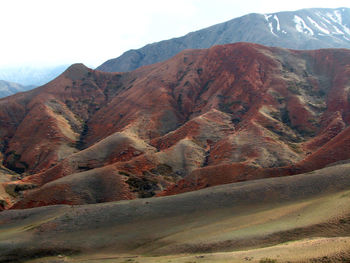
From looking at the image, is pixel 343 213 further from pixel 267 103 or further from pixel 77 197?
pixel 267 103

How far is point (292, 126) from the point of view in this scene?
222 ft

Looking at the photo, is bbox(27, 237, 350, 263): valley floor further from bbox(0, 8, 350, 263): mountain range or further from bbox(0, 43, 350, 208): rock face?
bbox(0, 43, 350, 208): rock face

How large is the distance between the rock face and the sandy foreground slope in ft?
35.9

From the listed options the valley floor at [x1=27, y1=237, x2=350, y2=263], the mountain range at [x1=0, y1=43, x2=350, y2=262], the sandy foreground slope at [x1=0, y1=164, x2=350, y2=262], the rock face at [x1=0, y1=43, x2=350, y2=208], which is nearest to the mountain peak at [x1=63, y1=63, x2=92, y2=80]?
the rock face at [x1=0, y1=43, x2=350, y2=208]

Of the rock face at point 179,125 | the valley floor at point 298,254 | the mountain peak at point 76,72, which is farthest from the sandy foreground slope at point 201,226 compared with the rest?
the mountain peak at point 76,72

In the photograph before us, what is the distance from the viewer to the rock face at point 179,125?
4719 centimetres

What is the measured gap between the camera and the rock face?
47.2m

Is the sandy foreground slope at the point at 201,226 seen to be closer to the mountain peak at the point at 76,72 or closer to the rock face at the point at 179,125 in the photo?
the rock face at the point at 179,125

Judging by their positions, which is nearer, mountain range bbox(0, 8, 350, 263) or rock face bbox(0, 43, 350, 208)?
mountain range bbox(0, 8, 350, 263)

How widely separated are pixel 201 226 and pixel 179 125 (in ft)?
175

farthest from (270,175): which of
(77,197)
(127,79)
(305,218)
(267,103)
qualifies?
(127,79)

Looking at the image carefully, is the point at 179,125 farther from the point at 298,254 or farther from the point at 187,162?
the point at 298,254

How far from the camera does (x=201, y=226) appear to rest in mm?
28453

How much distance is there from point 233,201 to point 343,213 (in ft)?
39.9
